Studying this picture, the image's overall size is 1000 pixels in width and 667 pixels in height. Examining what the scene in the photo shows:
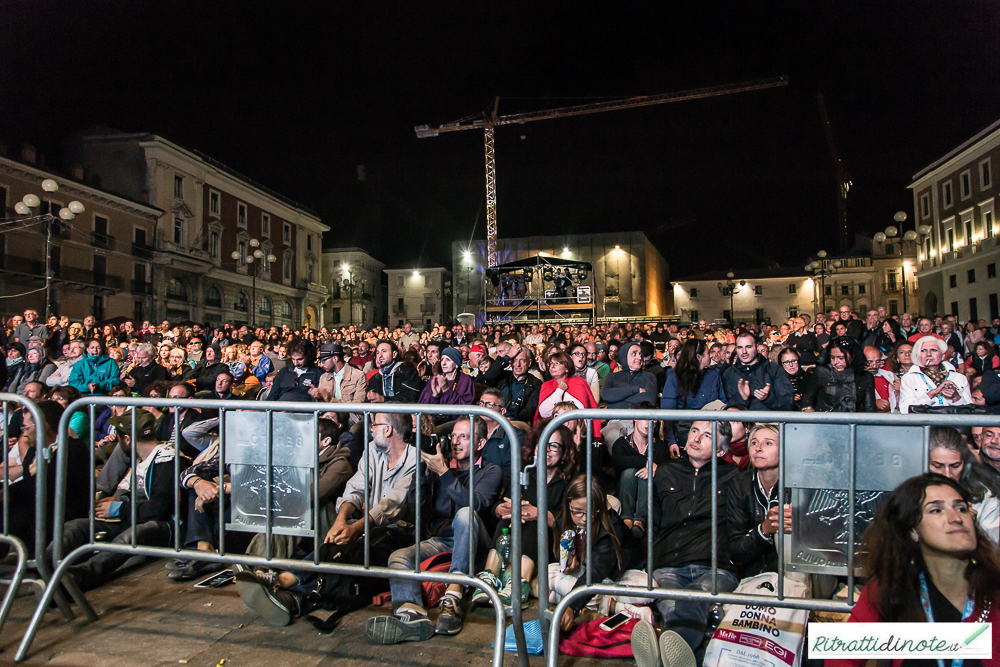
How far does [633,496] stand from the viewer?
428 centimetres

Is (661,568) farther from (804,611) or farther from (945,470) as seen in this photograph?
(945,470)

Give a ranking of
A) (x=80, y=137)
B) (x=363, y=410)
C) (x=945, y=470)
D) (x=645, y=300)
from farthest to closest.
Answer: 1. (x=645, y=300)
2. (x=80, y=137)
3. (x=363, y=410)
4. (x=945, y=470)

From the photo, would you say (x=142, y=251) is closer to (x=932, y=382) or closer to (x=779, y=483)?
(x=932, y=382)

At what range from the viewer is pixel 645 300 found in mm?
54938

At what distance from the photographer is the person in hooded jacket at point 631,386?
21.5ft

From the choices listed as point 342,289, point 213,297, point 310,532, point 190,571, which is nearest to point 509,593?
point 310,532

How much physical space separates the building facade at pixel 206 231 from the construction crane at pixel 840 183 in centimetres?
6296

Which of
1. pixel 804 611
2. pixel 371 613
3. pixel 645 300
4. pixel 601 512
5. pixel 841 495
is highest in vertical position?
pixel 645 300

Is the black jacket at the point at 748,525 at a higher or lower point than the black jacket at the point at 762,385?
lower

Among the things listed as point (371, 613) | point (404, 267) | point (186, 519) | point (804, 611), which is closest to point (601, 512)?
point (804, 611)

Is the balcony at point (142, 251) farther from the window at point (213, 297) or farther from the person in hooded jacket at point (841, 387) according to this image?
the person in hooded jacket at point (841, 387)

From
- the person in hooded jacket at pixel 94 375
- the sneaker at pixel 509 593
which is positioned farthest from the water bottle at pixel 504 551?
the person in hooded jacket at pixel 94 375

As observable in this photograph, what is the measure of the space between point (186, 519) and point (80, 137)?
45.6m

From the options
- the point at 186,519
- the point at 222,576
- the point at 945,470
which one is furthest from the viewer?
the point at 186,519
